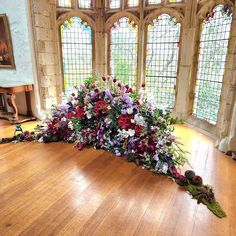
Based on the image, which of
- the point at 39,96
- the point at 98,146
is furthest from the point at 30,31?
the point at 98,146

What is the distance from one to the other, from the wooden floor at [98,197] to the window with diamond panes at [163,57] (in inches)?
84.3

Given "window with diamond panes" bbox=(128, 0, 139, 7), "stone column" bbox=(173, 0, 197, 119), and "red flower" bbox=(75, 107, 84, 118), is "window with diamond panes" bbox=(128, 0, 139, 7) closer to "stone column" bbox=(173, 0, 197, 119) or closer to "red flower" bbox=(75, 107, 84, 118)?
"stone column" bbox=(173, 0, 197, 119)

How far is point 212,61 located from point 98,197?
3.11 meters

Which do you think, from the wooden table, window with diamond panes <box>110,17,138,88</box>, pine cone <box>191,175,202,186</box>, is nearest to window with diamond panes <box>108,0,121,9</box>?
window with diamond panes <box>110,17,138,88</box>

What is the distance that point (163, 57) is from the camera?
4.32 meters

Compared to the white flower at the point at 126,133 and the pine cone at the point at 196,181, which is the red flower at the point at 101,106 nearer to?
the white flower at the point at 126,133

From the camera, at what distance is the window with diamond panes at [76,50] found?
4.39 metres

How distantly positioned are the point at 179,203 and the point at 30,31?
3.95 metres

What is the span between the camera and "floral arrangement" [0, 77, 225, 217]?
2.22 meters

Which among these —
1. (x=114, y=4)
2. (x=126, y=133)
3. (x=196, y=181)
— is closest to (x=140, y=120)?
(x=126, y=133)

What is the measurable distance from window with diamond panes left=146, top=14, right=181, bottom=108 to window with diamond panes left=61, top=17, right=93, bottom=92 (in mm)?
1404

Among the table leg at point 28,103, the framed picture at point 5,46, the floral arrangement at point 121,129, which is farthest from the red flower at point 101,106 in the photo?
the framed picture at point 5,46

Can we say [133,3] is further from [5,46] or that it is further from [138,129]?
[138,129]

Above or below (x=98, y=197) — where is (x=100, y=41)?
above
